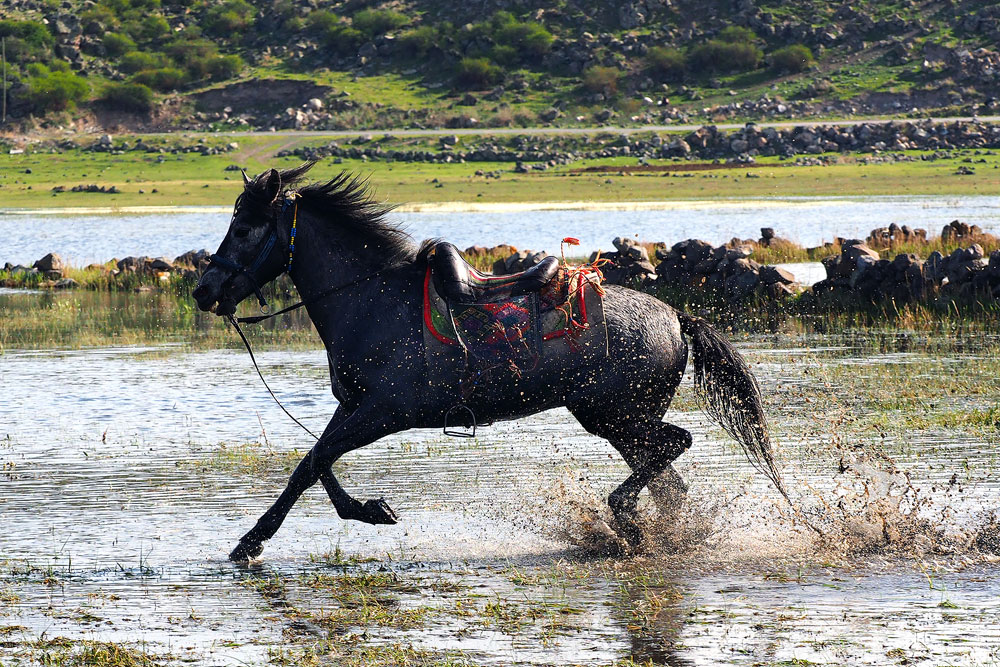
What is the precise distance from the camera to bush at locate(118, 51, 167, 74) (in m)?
103

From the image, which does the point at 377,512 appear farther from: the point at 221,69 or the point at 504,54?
the point at 221,69

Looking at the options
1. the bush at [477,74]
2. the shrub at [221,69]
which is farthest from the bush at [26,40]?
the bush at [477,74]

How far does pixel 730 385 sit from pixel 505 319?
5.77 feet

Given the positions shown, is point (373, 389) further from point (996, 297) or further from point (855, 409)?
point (996, 297)

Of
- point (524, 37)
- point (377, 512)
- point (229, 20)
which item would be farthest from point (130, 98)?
point (377, 512)

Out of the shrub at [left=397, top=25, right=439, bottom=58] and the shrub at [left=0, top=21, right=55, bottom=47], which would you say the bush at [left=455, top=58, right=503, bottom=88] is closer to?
the shrub at [left=397, top=25, right=439, bottom=58]

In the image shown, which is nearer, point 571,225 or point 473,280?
point 473,280

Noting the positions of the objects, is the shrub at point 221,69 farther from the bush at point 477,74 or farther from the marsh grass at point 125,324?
the marsh grass at point 125,324

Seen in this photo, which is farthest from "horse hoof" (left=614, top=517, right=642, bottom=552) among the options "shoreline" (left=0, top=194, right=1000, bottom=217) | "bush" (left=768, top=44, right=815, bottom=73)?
"bush" (left=768, top=44, right=815, bottom=73)

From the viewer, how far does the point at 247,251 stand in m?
9.50

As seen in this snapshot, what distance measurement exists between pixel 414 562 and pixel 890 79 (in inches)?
3245

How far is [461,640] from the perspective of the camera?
7.21m

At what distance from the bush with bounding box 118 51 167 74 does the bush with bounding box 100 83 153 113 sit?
9.76m

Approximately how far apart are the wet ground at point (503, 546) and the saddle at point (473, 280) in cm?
149
